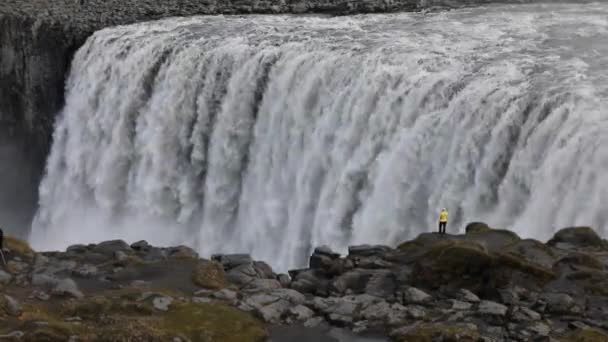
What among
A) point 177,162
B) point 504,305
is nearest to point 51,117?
point 177,162

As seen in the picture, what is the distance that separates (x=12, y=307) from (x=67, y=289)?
204cm

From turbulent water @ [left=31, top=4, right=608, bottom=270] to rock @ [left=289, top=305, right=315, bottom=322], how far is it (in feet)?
25.9

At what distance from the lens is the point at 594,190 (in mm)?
23125

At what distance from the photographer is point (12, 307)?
1953 cm

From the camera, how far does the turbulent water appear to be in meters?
25.9

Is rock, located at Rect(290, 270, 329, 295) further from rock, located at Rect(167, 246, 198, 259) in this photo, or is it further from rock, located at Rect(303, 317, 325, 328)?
rock, located at Rect(167, 246, 198, 259)

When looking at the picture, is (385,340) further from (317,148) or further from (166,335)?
(317,148)

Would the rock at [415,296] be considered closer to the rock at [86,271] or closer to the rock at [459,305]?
the rock at [459,305]

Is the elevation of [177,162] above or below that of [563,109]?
below

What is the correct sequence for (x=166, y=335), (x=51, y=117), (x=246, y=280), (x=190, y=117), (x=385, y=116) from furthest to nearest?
(x=51, y=117) → (x=190, y=117) → (x=385, y=116) → (x=246, y=280) → (x=166, y=335)

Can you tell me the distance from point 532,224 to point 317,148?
389 inches

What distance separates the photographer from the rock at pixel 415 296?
19.8 meters

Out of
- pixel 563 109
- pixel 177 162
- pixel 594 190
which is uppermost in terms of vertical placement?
pixel 563 109

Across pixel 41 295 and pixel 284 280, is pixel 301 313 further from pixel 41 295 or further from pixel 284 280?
pixel 41 295
